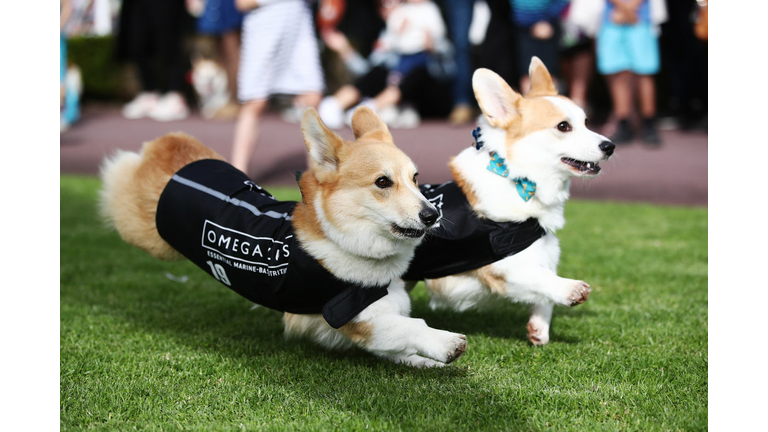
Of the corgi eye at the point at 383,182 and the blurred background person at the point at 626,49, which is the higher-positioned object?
the blurred background person at the point at 626,49

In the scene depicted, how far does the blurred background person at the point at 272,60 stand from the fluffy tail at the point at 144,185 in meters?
2.90

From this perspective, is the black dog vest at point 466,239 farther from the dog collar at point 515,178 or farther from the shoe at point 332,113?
the shoe at point 332,113

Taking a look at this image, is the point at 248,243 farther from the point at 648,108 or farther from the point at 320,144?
the point at 648,108

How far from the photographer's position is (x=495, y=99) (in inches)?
131

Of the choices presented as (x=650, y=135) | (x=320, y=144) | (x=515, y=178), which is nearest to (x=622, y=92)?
(x=650, y=135)

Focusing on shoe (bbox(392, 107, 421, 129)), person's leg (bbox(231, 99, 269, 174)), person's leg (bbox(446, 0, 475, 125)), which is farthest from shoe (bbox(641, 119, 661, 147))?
person's leg (bbox(231, 99, 269, 174))

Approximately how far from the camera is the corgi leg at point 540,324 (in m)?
3.30

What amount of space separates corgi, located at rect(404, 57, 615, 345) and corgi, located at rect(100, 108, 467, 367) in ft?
1.36

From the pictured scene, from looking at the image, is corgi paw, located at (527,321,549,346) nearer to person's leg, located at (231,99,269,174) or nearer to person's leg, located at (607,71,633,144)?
person's leg, located at (231,99,269,174)

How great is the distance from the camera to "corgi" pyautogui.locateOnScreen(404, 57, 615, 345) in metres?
3.17

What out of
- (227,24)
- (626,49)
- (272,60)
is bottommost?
(272,60)

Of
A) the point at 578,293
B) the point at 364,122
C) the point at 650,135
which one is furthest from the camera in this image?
the point at 650,135

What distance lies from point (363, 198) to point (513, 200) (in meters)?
0.80

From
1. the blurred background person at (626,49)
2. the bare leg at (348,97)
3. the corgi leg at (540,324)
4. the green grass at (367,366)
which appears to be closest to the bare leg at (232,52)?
the bare leg at (348,97)
